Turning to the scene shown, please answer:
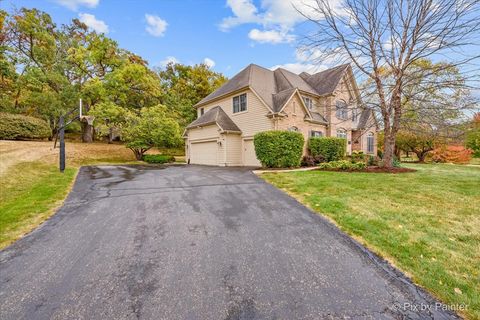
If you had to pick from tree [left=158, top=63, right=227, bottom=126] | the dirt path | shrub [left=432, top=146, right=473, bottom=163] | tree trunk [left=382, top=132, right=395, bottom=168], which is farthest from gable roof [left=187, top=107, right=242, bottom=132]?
shrub [left=432, top=146, right=473, bottom=163]

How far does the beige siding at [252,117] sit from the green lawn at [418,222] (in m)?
7.45

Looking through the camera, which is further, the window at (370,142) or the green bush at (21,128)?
the window at (370,142)

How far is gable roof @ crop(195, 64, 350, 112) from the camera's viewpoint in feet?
51.3

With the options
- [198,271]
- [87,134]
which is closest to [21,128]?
[87,134]

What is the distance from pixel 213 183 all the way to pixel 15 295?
20.7 ft

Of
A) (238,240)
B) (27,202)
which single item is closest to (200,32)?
(27,202)

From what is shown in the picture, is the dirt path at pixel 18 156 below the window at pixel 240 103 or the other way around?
below

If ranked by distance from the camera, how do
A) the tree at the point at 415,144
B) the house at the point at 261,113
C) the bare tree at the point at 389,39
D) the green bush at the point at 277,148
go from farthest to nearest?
the tree at the point at 415,144 → the house at the point at 261,113 → the green bush at the point at 277,148 → the bare tree at the point at 389,39

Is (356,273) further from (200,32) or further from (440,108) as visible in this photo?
(200,32)

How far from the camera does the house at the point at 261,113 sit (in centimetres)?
1493

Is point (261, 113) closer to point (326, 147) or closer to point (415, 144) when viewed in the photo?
point (326, 147)

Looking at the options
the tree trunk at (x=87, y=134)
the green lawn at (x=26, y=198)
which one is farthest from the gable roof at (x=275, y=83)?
the tree trunk at (x=87, y=134)

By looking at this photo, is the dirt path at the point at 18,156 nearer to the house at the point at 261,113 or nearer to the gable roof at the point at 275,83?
the house at the point at 261,113

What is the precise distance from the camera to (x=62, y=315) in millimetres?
2150
